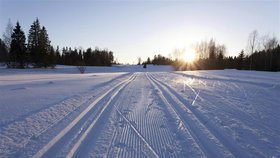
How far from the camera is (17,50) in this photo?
141 ft

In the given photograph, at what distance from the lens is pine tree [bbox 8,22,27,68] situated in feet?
140

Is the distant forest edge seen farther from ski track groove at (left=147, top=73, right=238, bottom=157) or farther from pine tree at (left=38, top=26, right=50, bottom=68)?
ski track groove at (left=147, top=73, right=238, bottom=157)

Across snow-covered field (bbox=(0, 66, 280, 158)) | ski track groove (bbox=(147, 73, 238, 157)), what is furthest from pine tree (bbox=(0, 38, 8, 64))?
ski track groove (bbox=(147, 73, 238, 157))

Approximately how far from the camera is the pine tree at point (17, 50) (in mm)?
42812

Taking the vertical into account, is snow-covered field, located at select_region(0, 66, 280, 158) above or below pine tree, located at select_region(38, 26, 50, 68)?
below

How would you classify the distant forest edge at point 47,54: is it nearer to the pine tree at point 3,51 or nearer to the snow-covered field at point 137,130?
the pine tree at point 3,51

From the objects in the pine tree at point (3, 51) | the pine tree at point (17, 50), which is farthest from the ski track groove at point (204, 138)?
the pine tree at point (3, 51)

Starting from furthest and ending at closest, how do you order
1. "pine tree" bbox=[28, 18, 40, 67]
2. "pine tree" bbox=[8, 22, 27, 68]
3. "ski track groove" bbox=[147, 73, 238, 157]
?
"pine tree" bbox=[28, 18, 40, 67], "pine tree" bbox=[8, 22, 27, 68], "ski track groove" bbox=[147, 73, 238, 157]

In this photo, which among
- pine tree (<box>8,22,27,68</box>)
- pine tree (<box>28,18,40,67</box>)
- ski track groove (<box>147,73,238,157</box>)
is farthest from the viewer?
pine tree (<box>28,18,40,67</box>)

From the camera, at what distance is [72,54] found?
9106 centimetres

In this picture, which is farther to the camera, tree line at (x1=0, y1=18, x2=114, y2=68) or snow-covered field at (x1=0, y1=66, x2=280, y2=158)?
tree line at (x1=0, y1=18, x2=114, y2=68)

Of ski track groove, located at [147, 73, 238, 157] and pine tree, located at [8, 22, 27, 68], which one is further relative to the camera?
pine tree, located at [8, 22, 27, 68]

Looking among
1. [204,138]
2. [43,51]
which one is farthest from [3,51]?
[204,138]

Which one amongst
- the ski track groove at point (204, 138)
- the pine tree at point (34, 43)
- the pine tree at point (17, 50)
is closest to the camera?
the ski track groove at point (204, 138)
